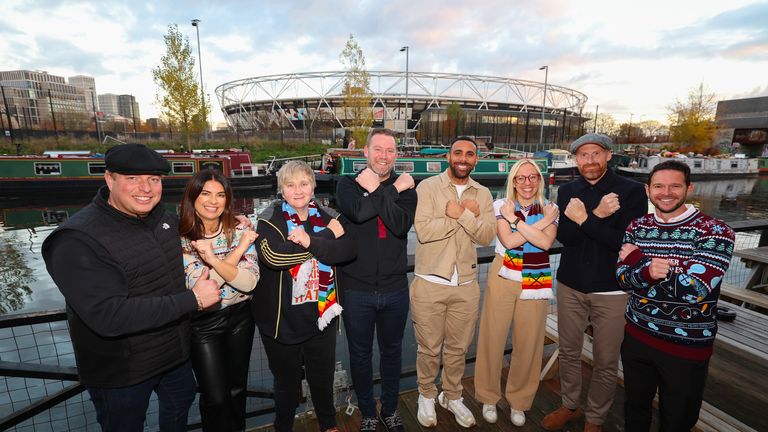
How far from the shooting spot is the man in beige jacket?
2.47m

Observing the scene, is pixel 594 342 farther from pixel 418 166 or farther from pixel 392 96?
pixel 392 96

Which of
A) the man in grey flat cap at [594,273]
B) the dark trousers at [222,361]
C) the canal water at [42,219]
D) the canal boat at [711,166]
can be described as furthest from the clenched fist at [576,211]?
the canal boat at [711,166]

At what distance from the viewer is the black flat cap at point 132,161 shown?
1648 mm

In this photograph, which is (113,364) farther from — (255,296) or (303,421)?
(303,421)

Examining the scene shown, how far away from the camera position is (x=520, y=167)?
2576mm

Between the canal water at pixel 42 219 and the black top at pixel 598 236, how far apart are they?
397 centimetres

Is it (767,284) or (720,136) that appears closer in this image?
(767,284)

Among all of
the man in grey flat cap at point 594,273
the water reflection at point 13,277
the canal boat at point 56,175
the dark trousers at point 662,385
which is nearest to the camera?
the dark trousers at point 662,385

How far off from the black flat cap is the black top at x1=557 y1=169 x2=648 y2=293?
8.22 feet

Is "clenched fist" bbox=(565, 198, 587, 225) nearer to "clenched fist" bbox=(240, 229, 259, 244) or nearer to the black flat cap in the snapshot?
"clenched fist" bbox=(240, 229, 259, 244)

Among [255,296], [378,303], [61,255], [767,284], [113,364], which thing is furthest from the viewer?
[767,284]

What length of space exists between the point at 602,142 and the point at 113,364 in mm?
3183

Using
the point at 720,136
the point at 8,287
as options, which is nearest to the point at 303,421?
the point at 8,287

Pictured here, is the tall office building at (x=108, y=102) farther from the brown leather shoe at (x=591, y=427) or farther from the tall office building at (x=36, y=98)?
the brown leather shoe at (x=591, y=427)
